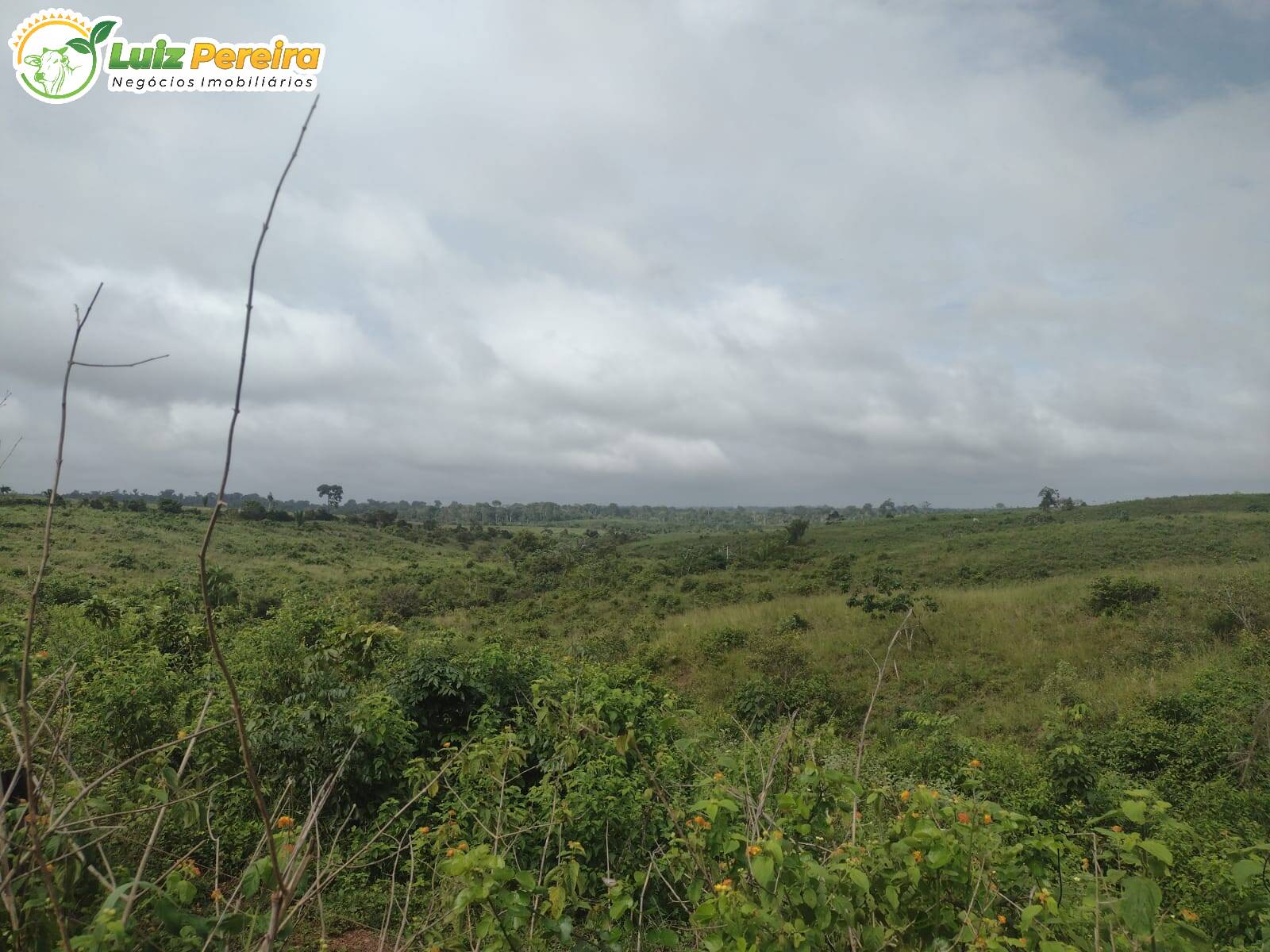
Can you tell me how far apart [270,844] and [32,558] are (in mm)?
33021

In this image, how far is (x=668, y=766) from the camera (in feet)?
15.2

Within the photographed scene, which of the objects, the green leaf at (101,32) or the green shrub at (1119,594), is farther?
the green shrub at (1119,594)

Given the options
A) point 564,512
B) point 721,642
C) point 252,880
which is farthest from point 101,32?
point 564,512

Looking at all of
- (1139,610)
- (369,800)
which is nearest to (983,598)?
(1139,610)

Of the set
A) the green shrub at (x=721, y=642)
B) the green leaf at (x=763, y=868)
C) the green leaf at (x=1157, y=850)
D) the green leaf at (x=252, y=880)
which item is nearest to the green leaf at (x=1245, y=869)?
the green leaf at (x=1157, y=850)

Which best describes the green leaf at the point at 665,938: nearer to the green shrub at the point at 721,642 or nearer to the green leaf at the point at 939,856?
the green leaf at the point at 939,856

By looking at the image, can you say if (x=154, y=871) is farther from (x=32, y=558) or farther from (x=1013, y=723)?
(x=32, y=558)

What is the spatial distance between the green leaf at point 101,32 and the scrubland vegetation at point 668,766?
4.09 meters

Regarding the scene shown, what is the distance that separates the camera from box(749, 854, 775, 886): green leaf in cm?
174

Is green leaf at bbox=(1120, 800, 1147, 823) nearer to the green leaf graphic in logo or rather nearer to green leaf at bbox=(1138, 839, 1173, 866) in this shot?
green leaf at bbox=(1138, 839, 1173, 866)

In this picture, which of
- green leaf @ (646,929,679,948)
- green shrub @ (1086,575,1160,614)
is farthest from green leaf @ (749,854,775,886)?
green shrub @ (1086,575,1160,614)

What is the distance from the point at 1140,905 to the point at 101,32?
7527mm

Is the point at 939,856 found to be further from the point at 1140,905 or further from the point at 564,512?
the point at 564,512

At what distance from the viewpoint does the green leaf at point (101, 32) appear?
461cm
